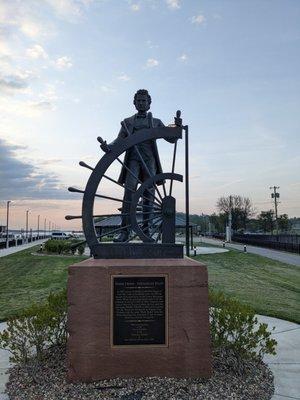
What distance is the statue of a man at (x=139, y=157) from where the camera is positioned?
7.15m

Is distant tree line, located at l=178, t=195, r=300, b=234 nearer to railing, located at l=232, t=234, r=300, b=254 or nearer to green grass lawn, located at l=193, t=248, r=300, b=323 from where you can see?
railing, located at l=232, t=234, r=300, b=254

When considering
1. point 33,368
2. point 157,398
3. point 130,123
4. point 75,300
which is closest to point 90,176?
point 130,123

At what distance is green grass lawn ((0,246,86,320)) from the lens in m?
11.7

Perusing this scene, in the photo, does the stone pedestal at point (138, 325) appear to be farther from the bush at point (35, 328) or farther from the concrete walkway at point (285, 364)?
the concrete walkway at point (285, 364)

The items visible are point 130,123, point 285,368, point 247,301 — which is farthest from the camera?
point 247,301

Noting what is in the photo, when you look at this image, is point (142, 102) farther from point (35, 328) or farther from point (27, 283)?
point (27, 283)

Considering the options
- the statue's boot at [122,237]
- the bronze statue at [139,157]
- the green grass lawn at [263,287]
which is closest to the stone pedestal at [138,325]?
the statue's boot at [122,237]

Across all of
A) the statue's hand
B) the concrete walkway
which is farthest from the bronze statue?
the concrete walkway

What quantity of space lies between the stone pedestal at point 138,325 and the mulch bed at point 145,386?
146mm

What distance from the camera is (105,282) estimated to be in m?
5.36

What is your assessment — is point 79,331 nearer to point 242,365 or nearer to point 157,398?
point 157,398

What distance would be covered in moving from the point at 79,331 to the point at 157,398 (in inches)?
50.3

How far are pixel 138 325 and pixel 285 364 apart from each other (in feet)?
8.30

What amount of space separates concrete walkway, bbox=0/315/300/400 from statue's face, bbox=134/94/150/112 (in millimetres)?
4652
